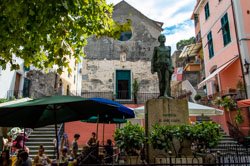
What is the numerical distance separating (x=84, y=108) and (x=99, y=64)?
16.7 m

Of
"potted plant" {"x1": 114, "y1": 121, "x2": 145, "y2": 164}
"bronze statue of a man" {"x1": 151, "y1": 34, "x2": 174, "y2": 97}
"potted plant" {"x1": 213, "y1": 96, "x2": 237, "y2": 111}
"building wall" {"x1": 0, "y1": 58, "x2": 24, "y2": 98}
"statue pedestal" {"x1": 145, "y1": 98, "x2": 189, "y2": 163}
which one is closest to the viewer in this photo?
"potted plant" {"x1": 114, "y1": 121, "x2": 145, "y2": 164}

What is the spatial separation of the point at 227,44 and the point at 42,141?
14.5 metres

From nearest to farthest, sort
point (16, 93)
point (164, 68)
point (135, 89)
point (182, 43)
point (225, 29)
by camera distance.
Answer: point (164, 68) < point (225, 29) < point (16, 93) < point (135, 89) < point (182, 43)

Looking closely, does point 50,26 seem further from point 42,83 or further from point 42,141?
point 42,83

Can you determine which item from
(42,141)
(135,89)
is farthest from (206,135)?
(135,89)

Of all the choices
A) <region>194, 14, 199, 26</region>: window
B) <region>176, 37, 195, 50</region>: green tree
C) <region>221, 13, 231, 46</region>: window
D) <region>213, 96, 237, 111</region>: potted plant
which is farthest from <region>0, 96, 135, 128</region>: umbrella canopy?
<region>176, 37, 195, 50</region>: green tree

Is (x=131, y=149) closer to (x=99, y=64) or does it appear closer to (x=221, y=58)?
(x=221, y=58)

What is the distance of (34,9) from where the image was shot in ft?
17.0

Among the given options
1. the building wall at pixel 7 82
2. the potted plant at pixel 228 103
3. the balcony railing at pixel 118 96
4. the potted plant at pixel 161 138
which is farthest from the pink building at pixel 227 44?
the building wall at pixel 7 82

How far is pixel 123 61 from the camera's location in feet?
73.8

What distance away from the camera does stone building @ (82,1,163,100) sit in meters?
21.6

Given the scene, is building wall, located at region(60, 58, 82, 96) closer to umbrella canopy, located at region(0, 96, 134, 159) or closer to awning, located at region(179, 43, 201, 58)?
awning, located at region(179, 43, 201, 58)

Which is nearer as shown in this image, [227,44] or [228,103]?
[228,103]

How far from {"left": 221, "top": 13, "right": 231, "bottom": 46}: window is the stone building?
7.13 m
